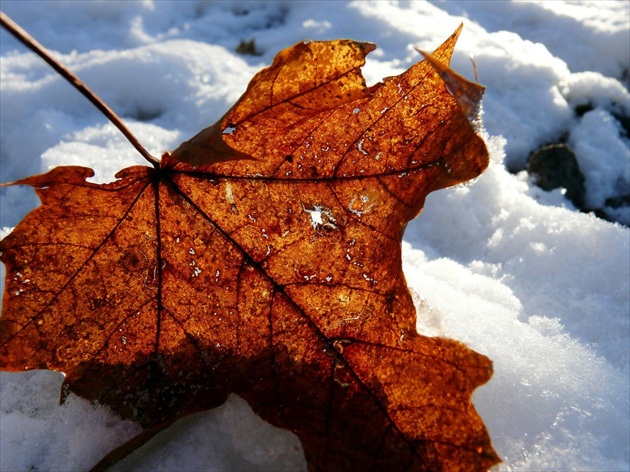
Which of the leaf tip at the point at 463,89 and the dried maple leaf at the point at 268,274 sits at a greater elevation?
the leaf tip at the point at 463,89

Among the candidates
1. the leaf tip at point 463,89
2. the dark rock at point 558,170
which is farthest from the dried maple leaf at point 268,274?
the dark rock at point 558,170

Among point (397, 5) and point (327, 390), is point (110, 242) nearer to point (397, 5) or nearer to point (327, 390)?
point (327, 390)

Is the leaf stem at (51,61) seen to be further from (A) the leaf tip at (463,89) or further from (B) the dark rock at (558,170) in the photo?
(B) the dark rock at (558,170)

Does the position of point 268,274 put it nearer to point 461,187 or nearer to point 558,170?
point 461,187

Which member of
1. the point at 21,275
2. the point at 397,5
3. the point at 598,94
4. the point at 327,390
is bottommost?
the point at 327,390

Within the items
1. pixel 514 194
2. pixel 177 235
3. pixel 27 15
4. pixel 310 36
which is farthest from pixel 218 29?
pixel 177 235

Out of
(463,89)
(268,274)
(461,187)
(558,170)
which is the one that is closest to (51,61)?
(268,274)
